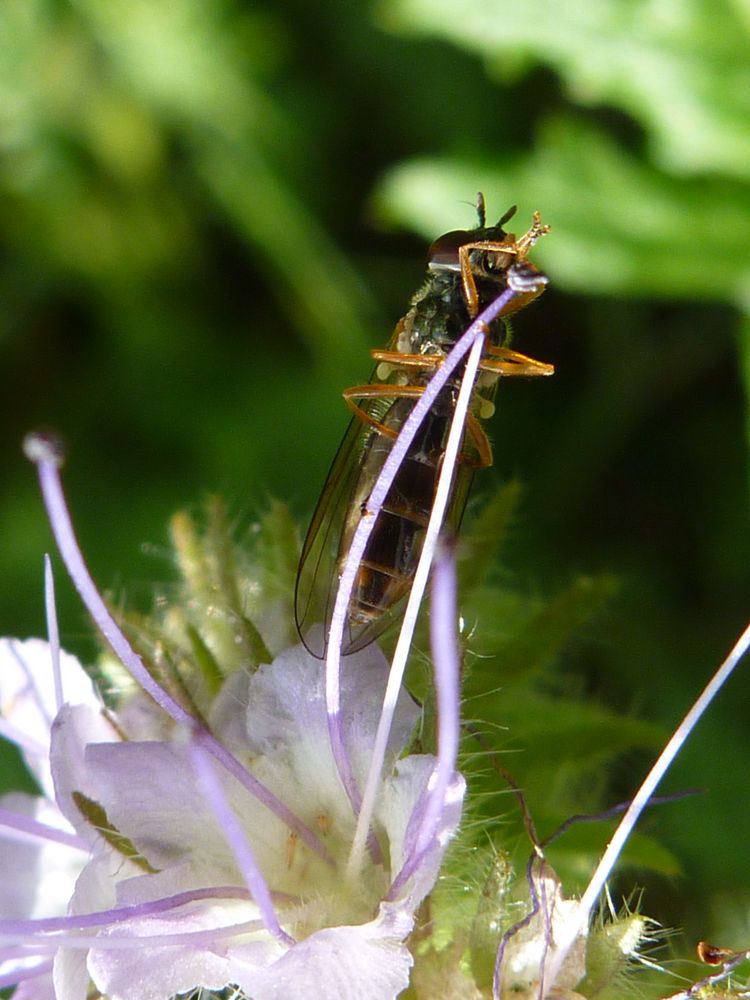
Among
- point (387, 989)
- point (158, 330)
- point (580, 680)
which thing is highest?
point (158, 330)

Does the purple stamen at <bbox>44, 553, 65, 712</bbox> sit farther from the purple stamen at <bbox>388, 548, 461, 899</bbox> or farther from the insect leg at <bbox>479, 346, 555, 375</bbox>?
the insect leg at <bbox>479, 346, 555, 375</bbox>

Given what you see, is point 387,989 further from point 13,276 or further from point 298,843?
point 13,276

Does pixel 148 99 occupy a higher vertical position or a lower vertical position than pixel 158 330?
higher

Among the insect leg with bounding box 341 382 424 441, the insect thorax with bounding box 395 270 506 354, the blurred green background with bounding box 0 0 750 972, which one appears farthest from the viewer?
the blurred green background with bounding box 0 0 750 972

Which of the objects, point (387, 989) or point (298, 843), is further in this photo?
point (298, 843)

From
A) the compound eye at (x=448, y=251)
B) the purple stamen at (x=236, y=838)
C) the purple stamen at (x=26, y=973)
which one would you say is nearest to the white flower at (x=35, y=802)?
the purple stamen at (x=26, y=973)

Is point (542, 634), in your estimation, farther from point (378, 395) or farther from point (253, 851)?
point (253, 851)

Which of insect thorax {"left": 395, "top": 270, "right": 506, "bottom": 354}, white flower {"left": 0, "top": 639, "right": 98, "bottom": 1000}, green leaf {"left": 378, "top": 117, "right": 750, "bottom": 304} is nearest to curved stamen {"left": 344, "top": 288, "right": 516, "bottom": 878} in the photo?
insect thorax {"left": 395, "top": 270, "right": 506, "bottom": 354}

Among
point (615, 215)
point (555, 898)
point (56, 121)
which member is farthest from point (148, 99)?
point (555, 898)
